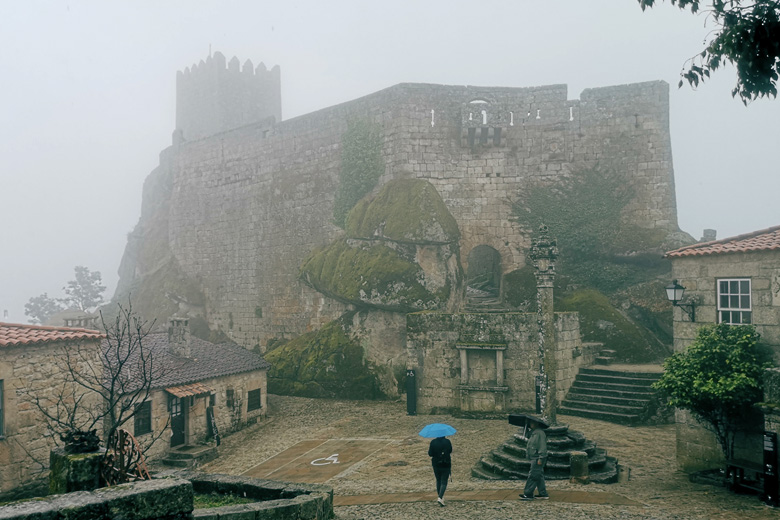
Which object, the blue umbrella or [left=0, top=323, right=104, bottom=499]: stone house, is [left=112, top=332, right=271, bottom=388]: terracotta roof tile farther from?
the blue umbrella

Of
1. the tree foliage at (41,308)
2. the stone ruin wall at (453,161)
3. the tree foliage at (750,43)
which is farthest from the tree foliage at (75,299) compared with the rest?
the tree foliage at (750,43)

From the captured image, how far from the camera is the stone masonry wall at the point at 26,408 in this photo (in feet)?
41.4

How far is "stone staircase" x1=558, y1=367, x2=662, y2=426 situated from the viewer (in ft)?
56.5

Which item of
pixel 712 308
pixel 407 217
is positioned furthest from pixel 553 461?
pixel 407 217

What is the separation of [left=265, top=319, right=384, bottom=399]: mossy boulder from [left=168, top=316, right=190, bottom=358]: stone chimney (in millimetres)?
4267

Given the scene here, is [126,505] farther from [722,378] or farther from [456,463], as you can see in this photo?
[722,378]

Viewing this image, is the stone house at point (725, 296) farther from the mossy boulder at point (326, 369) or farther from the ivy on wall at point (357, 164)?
the ivy on wall at point (357, 164)

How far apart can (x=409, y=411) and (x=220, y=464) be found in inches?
229

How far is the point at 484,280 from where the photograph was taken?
1157 inches

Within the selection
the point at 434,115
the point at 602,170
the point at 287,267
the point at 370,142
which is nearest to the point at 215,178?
the point at 287,267

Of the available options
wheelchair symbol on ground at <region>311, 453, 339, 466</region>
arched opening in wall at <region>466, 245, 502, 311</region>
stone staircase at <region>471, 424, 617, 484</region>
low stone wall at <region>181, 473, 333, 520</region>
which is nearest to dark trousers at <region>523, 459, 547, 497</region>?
stone staircase at <region>471, 424, 617, 484</region>

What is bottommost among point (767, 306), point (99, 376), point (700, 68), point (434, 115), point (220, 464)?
point (220, 464)

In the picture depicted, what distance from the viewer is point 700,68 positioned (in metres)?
7.29

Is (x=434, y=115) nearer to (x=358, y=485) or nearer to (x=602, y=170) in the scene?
(x=602, y=170)
